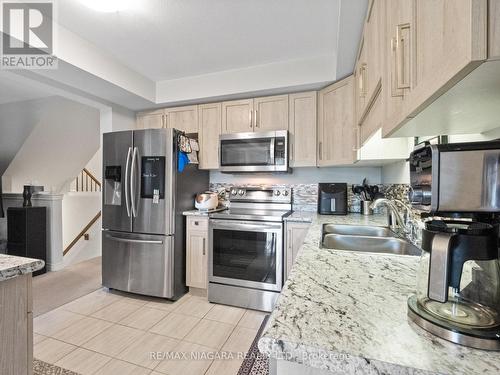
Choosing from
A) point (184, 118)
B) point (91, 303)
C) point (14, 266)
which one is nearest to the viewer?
point (14, 266)

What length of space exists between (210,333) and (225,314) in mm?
316

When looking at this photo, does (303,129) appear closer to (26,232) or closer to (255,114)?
(255,114)

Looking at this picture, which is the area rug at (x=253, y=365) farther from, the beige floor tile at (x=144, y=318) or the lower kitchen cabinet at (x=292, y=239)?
the beige floor tile at (x=144, y=318)

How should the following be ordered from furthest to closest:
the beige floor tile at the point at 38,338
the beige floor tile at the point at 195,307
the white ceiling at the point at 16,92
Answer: the white ceiling at the point at 16,92 < the beige floor tile at the point at 195,307 < the beige floor tile at the point at 38,338

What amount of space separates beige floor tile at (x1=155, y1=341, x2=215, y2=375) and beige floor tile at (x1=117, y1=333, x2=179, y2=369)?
0.19 ft

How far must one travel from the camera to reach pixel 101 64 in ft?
7.27

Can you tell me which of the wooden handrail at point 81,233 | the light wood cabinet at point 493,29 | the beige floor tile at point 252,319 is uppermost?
the light wood cabinet at point 493,29

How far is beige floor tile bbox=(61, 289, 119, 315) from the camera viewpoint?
7.53ft

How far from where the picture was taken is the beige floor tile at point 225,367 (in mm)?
1565

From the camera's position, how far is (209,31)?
1953 millimetres

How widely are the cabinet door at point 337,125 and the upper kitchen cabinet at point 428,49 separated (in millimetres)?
1375

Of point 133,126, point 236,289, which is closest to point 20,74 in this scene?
point 133,126

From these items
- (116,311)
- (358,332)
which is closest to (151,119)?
(116,311)

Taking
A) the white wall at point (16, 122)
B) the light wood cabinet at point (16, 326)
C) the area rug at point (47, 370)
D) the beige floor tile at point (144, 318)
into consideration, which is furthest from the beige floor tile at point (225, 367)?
the white wall at point (16, 122)
